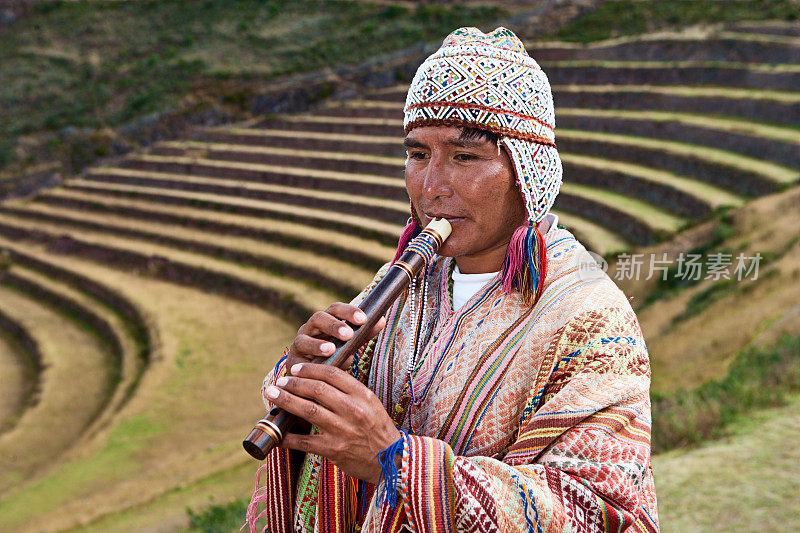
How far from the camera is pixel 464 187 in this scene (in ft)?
4.84

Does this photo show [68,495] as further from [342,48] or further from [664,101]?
[342,48]

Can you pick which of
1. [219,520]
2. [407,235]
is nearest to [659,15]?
[219,520]

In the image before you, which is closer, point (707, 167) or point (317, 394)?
point (317, 394)

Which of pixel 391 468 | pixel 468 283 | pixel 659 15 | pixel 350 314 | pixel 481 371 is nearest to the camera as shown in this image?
pixel 391 468

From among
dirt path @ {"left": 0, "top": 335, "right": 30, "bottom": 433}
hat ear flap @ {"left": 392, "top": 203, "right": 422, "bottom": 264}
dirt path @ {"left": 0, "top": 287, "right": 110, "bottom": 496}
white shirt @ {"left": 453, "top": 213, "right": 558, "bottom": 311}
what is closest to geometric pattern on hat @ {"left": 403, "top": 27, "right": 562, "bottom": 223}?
white shirt @ {"left": 453, "top": 213, "right": 558, "bottom": 311}

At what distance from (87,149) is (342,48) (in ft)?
22.8

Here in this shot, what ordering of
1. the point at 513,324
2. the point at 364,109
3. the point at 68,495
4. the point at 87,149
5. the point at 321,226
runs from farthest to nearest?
the point at 87,149, the point at 364,109, the point at 321,226, the point at 68,495, the point at 513,324

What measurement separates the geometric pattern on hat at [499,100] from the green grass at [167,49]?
53.7 feet

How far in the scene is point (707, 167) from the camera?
909 cm

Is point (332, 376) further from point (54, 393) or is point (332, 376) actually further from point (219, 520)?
point (54, 393)

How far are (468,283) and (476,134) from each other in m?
0.37

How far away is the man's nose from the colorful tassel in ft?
0.59

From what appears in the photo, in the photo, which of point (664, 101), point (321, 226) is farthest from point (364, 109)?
point (664, 101)

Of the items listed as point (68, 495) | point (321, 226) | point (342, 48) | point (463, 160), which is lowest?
point (68, 495)
